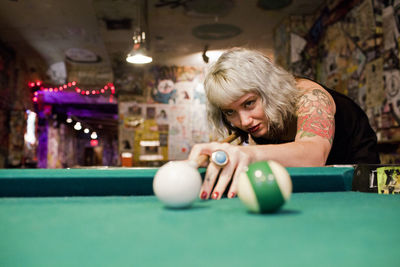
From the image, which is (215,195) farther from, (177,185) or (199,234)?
(199,234)

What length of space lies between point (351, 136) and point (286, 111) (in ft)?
1.56

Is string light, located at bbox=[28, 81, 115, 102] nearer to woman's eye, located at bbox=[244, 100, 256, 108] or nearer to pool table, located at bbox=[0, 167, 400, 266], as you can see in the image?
woman's eye, located at bbox=[244, 100, 256, 108]

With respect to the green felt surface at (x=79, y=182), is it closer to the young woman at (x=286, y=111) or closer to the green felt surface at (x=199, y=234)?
the green felt surface at (x=199, y=234)

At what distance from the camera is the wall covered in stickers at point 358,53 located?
11.0 feet

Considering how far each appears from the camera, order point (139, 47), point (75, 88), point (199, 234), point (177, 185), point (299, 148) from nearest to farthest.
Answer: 1. point (199, 234)
2. point (177, 185)
3. point (299, 148)
4. point (139, 47)
5. point (75, 88)

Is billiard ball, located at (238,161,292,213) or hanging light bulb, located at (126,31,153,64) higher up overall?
hanging light bulb, located at (126,31,153,64)

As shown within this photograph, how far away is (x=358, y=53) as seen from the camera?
3.99m

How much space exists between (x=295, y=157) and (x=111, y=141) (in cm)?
2259

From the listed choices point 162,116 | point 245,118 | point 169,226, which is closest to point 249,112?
point 245,118

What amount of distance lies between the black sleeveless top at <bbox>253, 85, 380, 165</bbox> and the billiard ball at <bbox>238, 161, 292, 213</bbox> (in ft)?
4.22

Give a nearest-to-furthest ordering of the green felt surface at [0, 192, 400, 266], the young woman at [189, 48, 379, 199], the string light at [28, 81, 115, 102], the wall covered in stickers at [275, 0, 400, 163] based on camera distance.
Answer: the green felt surface at [0, 192, 400, 266] → the young woman at [189, 48, 379, 199] → the wall covered in stickers at [275, 0, 400, 163] → the string light at [28, 81, 115, 102]

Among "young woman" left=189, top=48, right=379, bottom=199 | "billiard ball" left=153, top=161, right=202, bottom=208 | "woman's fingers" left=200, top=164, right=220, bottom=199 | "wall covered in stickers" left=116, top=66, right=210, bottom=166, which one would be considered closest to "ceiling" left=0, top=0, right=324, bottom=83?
"wall covered in stickers" left=116, top=66, right=210, bottom=166

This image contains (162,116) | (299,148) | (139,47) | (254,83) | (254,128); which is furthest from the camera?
(162,116)

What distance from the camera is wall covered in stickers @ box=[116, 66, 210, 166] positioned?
782 cm
